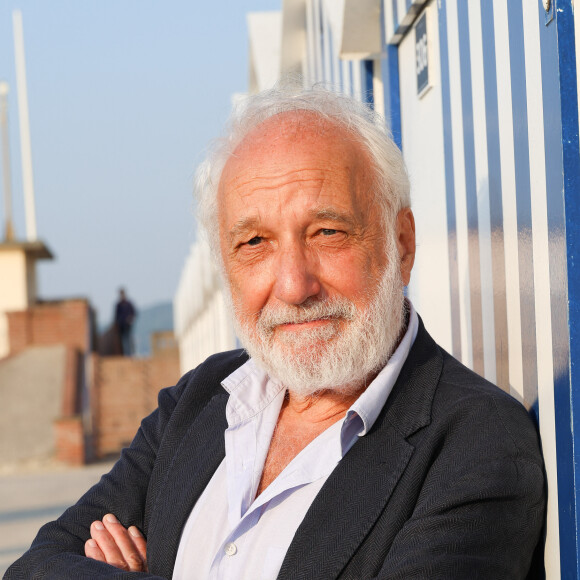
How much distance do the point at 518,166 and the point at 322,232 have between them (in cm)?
45

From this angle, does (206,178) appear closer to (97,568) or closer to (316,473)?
(316,473)

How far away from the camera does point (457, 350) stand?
115 inches

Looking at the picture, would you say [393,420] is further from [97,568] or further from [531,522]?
[97,568]

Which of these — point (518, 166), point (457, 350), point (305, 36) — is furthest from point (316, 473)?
point (305, 36)

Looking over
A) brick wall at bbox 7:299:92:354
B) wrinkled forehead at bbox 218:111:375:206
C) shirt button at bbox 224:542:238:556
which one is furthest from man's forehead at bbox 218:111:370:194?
brick wall at bbox 7:299:92:354

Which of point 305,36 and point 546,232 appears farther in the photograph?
point 305,36

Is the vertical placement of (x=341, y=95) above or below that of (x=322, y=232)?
above

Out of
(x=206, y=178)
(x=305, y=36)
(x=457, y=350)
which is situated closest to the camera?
(x=206, y=178)

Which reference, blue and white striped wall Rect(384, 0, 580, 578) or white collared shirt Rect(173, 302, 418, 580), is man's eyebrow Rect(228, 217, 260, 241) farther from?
Answer: blue and white striped wall Rect(384, 0, 580, 578)

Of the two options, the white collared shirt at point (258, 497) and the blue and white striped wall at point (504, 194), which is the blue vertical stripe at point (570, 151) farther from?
the white collared shirt at point (258, 497)

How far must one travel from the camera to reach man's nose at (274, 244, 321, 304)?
2.15 metres

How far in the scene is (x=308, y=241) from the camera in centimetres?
219

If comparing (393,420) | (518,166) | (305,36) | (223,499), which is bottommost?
(223,499)

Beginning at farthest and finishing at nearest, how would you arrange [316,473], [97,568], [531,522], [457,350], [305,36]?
[305,36]
[457,350]
[97,568]
[316,473]
[531,522]
